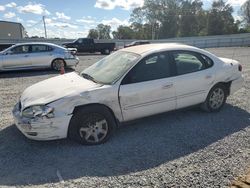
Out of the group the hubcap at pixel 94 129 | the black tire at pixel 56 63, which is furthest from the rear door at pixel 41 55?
the hubcap at pixel 94 129

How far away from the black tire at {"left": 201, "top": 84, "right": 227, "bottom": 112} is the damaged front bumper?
3.02m

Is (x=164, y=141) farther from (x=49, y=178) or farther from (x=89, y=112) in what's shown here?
(x=49, y=178)

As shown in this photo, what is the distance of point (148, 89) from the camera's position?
502cm

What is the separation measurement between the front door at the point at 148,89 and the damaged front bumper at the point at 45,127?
103cm

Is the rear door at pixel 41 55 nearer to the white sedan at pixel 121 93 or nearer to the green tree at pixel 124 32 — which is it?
the white sedan at pixel 121 93

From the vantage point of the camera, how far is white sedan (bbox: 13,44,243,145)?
445cm

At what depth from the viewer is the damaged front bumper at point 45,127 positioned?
435 cm

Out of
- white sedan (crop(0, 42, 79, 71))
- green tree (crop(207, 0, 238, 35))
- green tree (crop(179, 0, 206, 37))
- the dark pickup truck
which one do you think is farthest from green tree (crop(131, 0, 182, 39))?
white sedan (crop(0, 42, 79, 71))

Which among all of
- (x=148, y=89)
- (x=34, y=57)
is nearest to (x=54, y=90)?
(x=148, y=89)

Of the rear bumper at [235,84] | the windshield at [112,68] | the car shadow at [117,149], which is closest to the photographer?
the car shadow at [117,149]

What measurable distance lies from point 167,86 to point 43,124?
228 cm

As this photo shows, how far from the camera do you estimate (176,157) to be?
14.0ft

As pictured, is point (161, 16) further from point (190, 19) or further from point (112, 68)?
point (112, 68)

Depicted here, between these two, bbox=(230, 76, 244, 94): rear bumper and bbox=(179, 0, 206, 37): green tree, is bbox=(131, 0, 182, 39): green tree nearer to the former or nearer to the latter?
bbox=(179, 0, 206, 37): green tree
